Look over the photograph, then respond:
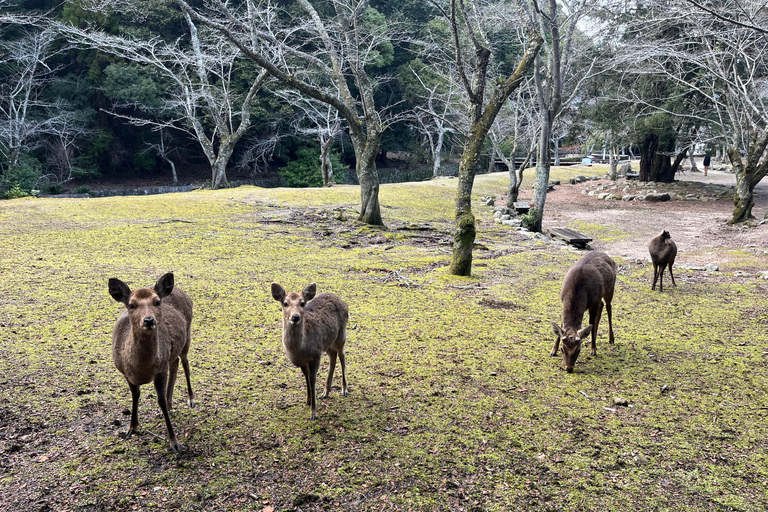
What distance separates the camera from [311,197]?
67.3ft

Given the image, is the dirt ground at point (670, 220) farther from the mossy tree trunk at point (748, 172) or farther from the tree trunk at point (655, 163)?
the tree trunk at point (655, 163)

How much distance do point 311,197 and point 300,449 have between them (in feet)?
56.9

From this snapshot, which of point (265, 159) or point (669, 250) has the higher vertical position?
point (265, 159)

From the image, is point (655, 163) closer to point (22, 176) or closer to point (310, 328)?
point (310, 328)

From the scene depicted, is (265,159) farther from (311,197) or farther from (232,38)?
(232,38)

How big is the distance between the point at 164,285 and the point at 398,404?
2.15 metres

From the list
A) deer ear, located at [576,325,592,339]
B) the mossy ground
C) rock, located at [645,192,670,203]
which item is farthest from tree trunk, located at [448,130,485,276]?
rock, located at [645,192,670,203]

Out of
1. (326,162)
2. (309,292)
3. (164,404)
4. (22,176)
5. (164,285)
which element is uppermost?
(326,162)

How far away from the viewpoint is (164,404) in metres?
3.53

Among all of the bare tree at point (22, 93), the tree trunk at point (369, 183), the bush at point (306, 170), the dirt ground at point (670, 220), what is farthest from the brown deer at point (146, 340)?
the bush at point (306, 170)

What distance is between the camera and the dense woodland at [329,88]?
16516 mm

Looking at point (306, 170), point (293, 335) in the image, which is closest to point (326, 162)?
point (306, 170)

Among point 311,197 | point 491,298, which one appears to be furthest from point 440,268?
point 311,197

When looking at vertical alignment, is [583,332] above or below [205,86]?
below
